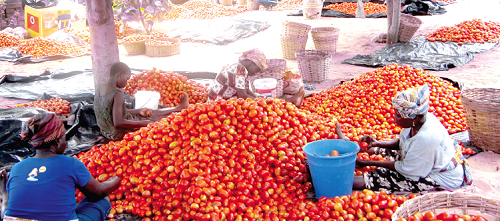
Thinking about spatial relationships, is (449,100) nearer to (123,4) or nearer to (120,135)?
(120,135)

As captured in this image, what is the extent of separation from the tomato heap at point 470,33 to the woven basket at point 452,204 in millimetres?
7423

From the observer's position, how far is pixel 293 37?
357 inches

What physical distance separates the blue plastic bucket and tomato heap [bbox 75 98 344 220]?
206 millimetres

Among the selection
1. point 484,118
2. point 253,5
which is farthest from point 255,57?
point 253,5

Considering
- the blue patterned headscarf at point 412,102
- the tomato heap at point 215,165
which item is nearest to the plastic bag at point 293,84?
the tomato heap at point 215,165

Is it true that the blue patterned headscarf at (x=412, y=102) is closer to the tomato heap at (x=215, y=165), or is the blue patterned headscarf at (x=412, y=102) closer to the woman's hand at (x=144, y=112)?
the tomato heap at (x=215, y=165)

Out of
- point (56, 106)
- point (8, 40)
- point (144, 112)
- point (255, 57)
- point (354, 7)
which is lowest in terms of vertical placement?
point (8, 40)

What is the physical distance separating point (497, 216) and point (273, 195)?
1.57 m

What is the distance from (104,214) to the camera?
9.41ft

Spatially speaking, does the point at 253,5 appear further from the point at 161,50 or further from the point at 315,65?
the point at 315,65

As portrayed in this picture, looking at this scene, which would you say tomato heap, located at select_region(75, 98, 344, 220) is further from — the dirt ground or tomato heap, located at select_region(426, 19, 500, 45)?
tomato heap, located at select_region(426, 19, 500, 45)

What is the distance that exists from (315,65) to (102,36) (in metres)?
3.84

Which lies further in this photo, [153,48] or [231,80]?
[153,48]

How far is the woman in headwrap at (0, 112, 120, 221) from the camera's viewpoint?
2.29 meters
